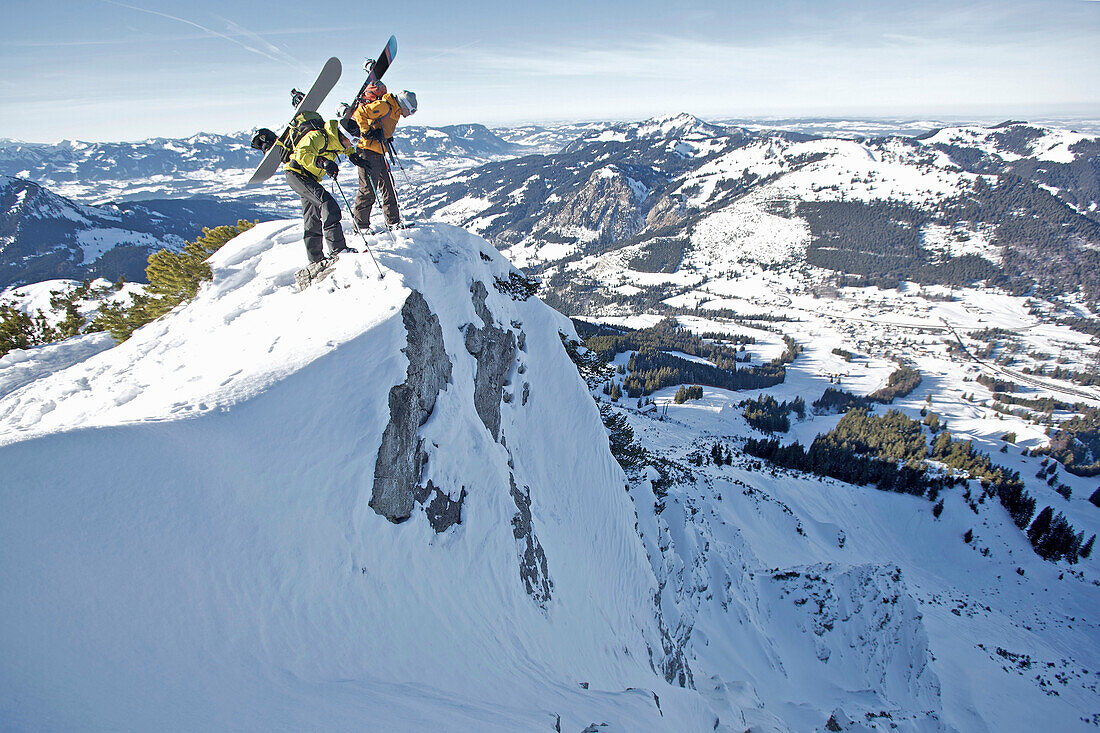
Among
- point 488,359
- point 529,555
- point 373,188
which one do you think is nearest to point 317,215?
point 373,188

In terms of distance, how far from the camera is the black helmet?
14961mm

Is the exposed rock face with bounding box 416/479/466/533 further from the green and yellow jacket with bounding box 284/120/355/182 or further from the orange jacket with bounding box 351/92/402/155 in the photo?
the orange jacket with bounding box 351/92/402/155

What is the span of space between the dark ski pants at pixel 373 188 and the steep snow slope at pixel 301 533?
1467mm

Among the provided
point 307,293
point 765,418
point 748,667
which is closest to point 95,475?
point 307,293

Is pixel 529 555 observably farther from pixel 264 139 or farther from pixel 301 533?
pixel 264 139

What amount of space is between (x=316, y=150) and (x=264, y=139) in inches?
129

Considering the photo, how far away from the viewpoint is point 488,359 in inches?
753

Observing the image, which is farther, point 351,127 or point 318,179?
point 351,127

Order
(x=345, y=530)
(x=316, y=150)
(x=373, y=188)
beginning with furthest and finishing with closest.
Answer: (x=373, y=188) < (x=316, y=150) < (x=345, y=530)

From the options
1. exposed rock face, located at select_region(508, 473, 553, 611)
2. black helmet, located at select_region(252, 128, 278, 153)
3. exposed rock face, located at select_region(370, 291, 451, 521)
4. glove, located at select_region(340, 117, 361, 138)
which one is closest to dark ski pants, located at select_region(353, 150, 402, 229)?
glove, located at select_region(340, 117, 361, 138)

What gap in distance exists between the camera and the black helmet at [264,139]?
14961 millimetres

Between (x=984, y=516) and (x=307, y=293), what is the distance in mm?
111044

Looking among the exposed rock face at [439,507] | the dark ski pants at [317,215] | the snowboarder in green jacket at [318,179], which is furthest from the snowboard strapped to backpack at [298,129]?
the exposed rock face at [439,507]

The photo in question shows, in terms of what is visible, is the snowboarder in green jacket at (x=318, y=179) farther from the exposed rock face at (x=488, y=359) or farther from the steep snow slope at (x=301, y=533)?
the exposed rock face at (x=488, y=359)
